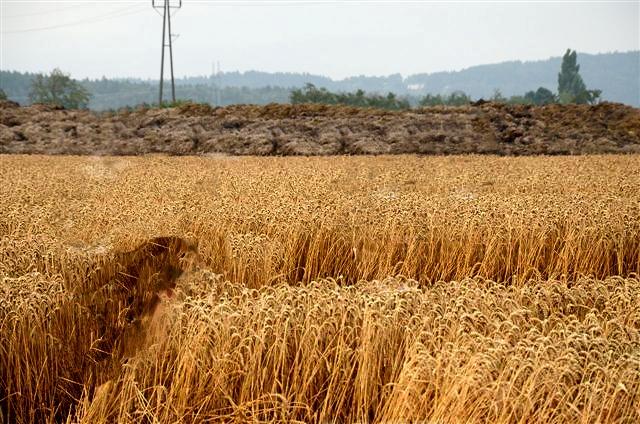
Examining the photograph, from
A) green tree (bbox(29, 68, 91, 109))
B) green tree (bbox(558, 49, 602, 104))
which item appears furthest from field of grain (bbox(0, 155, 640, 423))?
green tree (bbox(558, 49, 602, 104))

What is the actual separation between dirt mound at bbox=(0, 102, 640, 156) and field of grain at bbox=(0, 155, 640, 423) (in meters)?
18.8

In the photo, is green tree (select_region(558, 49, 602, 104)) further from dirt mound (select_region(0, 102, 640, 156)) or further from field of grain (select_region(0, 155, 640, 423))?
field of grain (select_region(0, 155, 640, 423))

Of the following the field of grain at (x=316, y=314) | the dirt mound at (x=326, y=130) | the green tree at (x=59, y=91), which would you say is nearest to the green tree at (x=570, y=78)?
the green tree at (x=59, y=91)

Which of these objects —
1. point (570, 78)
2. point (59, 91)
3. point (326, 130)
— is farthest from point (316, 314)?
point (570, 78)

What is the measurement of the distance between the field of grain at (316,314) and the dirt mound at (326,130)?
1876cm

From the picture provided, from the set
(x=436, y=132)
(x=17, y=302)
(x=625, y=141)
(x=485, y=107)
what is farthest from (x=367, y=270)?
(x=485, y=107)

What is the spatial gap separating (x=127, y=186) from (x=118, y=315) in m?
6.44

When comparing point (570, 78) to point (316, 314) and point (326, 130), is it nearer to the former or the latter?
point (326, 130)

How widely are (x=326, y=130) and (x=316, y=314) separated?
976 inches

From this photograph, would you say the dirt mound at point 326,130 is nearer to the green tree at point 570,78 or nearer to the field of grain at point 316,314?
the field of grain at point 316,314

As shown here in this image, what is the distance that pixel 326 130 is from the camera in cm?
2856

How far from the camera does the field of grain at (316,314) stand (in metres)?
3.47

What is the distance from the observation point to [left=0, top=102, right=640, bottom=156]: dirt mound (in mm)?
26859

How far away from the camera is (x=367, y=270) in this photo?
262 inches
